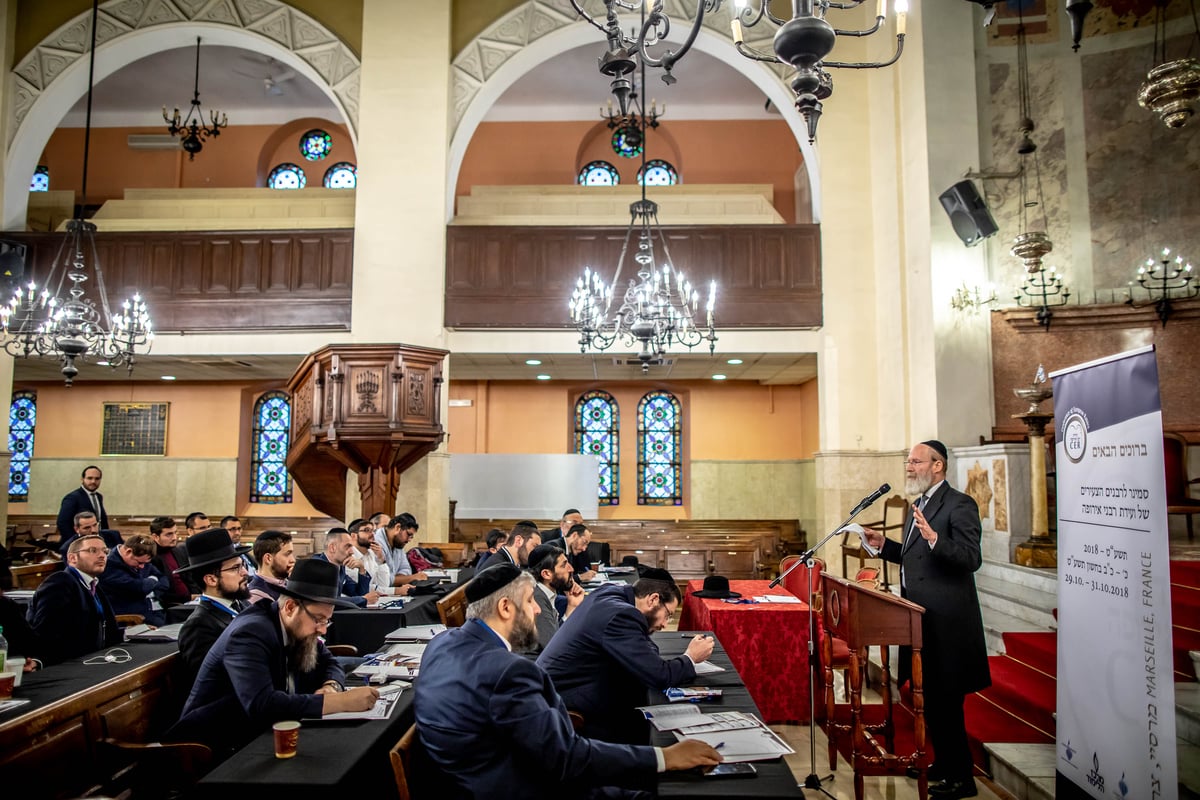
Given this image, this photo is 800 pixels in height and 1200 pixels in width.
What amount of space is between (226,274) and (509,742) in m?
9.61

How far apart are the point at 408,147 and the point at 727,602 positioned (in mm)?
7378

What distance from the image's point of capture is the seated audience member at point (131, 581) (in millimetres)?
5523

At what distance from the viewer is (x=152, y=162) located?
49.6 ft

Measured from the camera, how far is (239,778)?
2.24 meters

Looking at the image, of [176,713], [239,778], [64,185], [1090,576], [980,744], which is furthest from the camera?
[64,185]

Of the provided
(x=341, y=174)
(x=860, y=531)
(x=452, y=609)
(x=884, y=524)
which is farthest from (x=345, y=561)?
(x=341, y=174)

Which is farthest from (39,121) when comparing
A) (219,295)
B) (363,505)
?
(363,505)

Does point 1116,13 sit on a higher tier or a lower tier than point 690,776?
higher

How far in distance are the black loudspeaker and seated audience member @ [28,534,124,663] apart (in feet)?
26.6

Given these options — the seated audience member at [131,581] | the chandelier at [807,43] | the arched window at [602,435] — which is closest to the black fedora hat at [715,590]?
the chandelier at [807,43]

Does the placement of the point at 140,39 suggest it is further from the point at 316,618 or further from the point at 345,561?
the point at 316,618

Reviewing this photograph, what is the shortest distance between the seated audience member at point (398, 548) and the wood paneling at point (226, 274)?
3.73m

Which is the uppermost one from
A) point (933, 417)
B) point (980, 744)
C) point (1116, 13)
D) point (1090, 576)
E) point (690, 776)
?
point (1116, 13)

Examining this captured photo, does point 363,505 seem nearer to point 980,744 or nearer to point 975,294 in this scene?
point 980,744
